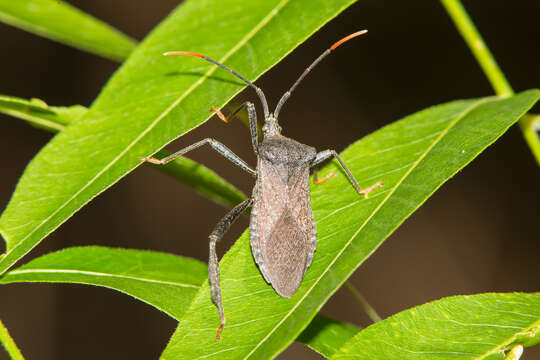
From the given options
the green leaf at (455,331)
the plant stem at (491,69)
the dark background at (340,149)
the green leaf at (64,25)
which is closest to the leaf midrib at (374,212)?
the plant stem at (491,69)

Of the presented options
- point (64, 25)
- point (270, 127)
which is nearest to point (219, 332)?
point (270, 127)

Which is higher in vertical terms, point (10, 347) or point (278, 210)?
point (278, 210)

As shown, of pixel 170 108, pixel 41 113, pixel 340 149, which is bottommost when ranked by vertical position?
pixel 170 108

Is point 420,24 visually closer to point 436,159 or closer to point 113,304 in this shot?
point 113,304

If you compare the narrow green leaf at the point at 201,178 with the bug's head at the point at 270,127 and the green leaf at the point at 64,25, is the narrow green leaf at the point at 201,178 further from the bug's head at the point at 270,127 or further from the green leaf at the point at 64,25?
the green leaf at the point at 64,25

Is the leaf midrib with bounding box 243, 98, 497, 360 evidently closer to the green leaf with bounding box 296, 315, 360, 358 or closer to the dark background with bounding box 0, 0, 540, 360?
the green leaf with bounding box 296, 315, 360, 358

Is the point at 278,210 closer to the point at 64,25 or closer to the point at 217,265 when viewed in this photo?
the point at 217,265

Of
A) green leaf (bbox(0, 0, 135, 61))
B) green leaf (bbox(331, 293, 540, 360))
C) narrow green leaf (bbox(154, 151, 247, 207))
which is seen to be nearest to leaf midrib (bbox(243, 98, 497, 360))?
green leaf (bbox(331, 293, 540, 360))
